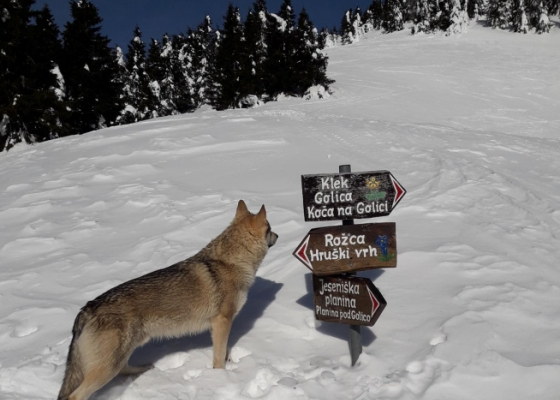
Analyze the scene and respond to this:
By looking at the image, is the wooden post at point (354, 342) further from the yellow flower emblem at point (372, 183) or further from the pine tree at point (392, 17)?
the pine tree at point (392, 17)

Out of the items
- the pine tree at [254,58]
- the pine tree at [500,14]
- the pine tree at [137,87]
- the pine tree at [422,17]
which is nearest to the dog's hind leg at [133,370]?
the pine tree at [254,58]

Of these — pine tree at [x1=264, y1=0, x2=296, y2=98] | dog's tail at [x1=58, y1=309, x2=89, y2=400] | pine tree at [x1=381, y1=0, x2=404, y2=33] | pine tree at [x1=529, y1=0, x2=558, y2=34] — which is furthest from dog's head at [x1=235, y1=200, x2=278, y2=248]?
pine tree at [x1=381, y1=0, x2=404, y2=33]

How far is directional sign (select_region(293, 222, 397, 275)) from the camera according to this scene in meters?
3.62

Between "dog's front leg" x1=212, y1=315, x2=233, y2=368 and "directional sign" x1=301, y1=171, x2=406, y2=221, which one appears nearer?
"directional sign" x1=301, y1=171, x2=406, y2=221

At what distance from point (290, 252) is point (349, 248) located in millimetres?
2466

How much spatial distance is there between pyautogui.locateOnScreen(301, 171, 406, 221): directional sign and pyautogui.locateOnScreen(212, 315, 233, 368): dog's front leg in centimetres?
133

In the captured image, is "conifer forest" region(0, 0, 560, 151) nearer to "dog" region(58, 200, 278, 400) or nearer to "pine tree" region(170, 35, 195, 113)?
"pine tree" region(170, 35, 195, 113)

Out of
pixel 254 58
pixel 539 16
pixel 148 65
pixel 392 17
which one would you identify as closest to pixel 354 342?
pixel 254 58

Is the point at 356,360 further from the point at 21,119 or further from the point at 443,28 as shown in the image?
the point at 443,28

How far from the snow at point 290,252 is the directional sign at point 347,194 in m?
1.34

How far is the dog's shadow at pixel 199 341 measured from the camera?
150 inches

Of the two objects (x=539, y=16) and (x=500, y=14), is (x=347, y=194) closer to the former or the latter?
(x=539, y=16)

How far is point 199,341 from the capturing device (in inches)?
176

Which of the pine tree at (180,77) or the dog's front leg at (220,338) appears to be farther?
the pine tree at (180,77)
